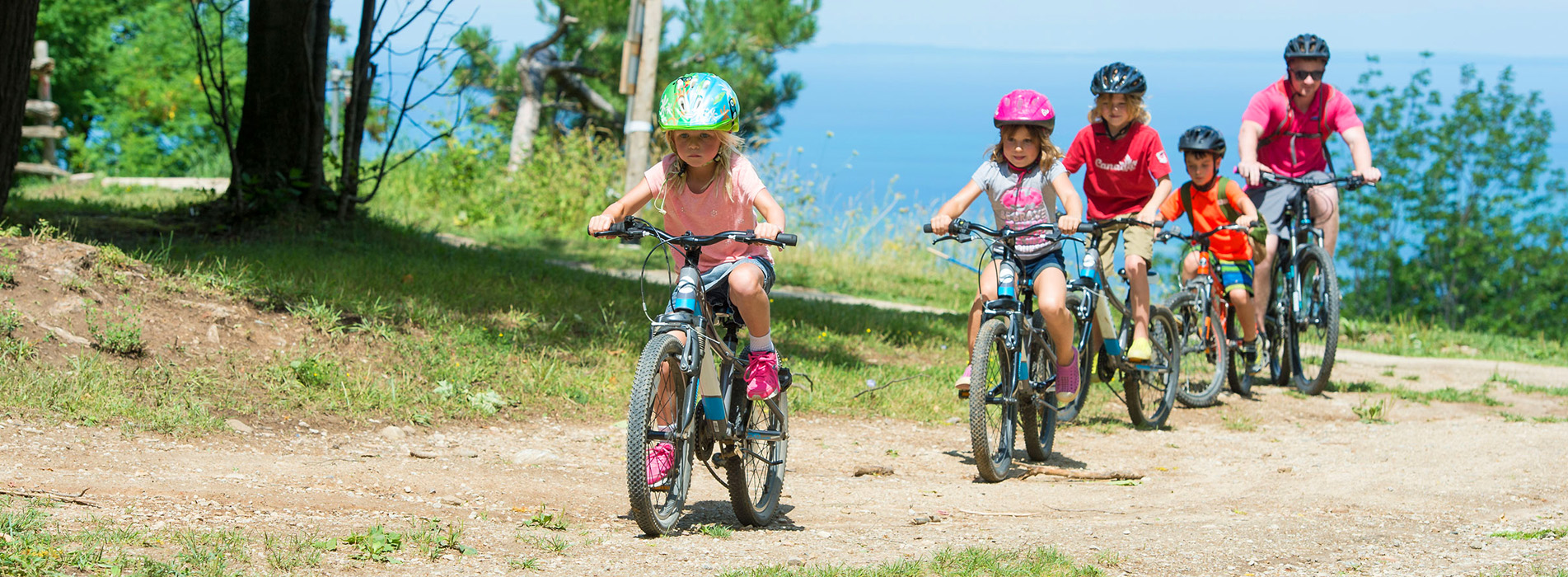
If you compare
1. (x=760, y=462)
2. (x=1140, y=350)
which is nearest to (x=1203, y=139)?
(x=1140, y=350)

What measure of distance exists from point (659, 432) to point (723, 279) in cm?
60

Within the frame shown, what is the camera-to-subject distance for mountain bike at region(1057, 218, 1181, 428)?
635 cm

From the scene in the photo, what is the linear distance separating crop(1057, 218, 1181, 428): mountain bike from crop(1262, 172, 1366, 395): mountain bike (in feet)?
3.79

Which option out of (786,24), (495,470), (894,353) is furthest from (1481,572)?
(786,24)

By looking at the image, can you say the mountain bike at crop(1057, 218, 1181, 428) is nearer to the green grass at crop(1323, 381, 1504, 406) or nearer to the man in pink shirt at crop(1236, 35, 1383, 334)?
the man in pink shirt at crop(1236, 35, 1383, 334)

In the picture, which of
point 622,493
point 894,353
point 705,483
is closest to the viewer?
point 622,493

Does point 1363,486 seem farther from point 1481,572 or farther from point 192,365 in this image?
point 192,365

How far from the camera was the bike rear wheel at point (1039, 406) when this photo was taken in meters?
5.96

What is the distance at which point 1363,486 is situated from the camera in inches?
224

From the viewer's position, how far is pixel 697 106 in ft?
14.4

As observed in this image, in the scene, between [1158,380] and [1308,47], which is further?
[1308,47]

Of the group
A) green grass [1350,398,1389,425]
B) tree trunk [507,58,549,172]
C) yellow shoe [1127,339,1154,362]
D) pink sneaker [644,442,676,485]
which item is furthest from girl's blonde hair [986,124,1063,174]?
tree trunk [507,58,549,172]

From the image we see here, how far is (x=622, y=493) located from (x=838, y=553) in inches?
48.6

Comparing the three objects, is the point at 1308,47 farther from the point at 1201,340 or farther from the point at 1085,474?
the point at 1085,474
